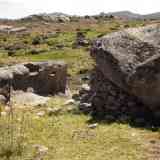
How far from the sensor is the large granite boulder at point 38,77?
22.5 metres

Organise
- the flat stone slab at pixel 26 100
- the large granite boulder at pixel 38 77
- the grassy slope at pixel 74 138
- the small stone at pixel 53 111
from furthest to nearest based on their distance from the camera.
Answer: the large granite boulder at pixel 38 77 < the flat stone slab at pixel 26 100 < the small stone at pixel 53 111 < the grassy slope at pixel 74 138

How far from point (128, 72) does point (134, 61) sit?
44 centimetres

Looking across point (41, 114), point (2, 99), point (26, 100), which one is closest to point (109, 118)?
point (41, 114)

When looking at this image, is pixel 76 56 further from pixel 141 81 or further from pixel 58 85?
pixel 141 81

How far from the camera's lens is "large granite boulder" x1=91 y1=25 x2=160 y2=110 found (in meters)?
16.2

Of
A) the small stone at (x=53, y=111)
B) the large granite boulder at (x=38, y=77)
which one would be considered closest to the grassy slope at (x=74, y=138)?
the small stone at (x=53, y=111)

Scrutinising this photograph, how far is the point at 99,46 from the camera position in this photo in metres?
18.1

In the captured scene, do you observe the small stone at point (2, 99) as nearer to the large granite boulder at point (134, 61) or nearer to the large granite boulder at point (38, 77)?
the large granite boulder at point (38, 77)

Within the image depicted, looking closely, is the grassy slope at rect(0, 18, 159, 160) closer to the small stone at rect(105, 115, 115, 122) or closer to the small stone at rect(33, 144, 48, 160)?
the small stone at rect(33, 144, 48, 160)

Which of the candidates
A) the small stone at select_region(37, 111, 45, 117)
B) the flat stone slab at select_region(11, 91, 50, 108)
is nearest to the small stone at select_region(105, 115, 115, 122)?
the small stone at select_region(37, 111, 45, 117)

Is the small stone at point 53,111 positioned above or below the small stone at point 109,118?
below

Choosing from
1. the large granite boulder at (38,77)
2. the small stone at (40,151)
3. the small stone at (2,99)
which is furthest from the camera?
the large granite boulder at (38,77)

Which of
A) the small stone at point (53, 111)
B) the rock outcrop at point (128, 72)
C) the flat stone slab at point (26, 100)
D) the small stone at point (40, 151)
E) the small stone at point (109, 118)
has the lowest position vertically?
the flat stone slab at point (26, 100)

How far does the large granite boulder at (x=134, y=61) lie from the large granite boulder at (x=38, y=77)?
17.8 feet
